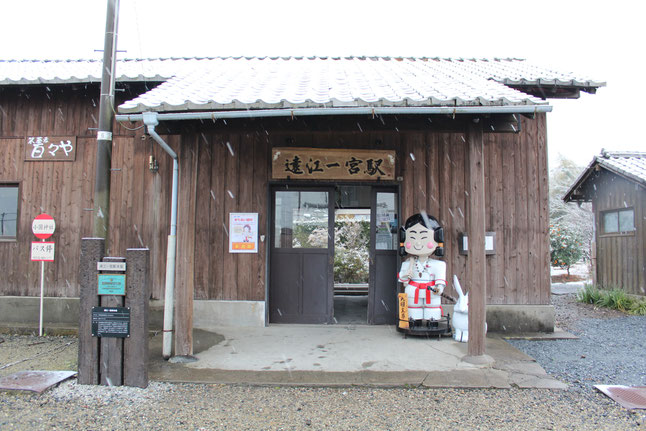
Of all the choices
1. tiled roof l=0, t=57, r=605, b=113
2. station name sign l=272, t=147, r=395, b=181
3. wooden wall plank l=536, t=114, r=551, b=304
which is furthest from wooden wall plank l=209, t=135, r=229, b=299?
wooden wall plank l=536, t=114, r=551, b=304

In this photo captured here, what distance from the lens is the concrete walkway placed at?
430 centimetres

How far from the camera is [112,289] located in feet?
13.8

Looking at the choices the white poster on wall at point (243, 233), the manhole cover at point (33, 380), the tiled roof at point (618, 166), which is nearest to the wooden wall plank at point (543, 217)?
the tiled roof at point (618, 166)

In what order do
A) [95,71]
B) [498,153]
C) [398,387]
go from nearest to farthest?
[398,387] < [498,153] < [95,71]

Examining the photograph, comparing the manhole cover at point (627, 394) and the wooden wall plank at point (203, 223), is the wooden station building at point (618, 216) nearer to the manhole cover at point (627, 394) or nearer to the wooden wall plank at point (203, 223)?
the manhole cover at point (627, 394)

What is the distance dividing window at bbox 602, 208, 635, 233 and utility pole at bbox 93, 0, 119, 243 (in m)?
11.2

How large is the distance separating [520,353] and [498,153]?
3077 mm

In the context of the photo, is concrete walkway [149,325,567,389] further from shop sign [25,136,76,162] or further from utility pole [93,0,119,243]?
shop sign [25,136,76,162]

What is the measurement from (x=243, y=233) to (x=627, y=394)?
5153mm

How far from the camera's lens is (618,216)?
34.7ft

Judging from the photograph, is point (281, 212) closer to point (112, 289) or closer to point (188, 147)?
point (188, 147)

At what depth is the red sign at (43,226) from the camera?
6555 millimetres

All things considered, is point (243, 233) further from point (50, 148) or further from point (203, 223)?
point (50, 148)

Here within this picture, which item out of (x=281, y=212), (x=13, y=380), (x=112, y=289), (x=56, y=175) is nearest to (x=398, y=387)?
(x=112, y=289)
